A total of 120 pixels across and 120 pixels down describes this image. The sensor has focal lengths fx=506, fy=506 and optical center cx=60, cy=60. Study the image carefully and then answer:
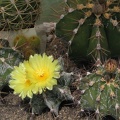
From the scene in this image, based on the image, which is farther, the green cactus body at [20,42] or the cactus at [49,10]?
the cactus at [49,10]

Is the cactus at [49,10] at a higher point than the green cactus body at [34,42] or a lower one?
higher

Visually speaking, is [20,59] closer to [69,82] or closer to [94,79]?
[69,82]

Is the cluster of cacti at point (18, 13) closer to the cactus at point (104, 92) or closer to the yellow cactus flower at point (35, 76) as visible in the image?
the yellow cactus flower at point (35, 76)

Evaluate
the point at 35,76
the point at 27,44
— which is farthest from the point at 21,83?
the point at 27,44

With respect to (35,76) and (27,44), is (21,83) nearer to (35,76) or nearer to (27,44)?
(35,76)

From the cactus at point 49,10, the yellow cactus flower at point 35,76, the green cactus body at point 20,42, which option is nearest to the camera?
the yellow cactus flower at point 35,76

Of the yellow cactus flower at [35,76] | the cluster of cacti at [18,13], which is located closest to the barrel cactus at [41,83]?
the yellow cactus flower at [35,76]

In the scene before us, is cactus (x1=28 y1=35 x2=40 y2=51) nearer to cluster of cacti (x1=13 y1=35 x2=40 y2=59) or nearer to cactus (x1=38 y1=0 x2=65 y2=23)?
cluster of cacti (x1=13 y1=35 x2=40 y2=59)

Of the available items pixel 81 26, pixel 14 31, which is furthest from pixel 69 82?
pixel 14 31

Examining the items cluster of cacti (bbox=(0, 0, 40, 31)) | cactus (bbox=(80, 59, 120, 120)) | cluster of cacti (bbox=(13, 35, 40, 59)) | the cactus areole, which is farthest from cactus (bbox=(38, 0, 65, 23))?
cactus (bbox=(80, 59, 120, 120))
